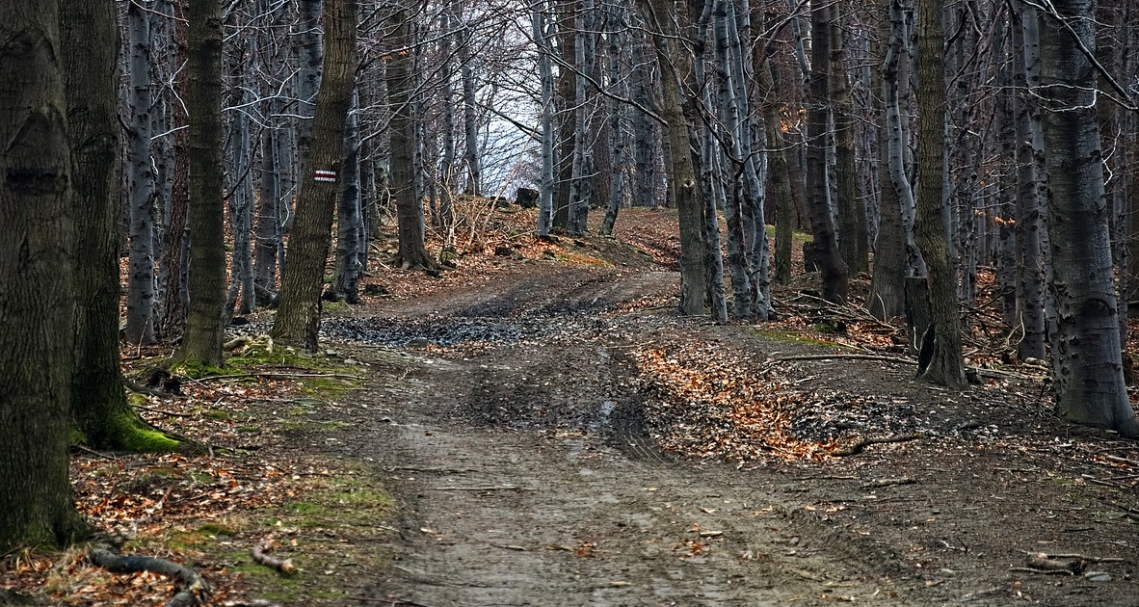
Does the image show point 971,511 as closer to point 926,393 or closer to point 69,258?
point 926,393

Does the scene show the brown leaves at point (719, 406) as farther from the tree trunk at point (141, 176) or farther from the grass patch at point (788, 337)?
the tree trunk at point (141, 176)

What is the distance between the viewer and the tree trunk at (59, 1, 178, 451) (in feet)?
23.9

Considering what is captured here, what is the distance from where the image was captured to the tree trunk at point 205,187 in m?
10.2

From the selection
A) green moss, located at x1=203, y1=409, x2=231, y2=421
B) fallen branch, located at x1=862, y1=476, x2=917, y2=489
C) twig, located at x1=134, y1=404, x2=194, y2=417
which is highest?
twig, located at x1=134, y1=404, x2=194, y2=417

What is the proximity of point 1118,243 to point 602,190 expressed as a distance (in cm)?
3284

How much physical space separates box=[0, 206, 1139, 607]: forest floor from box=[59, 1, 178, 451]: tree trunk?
410mm

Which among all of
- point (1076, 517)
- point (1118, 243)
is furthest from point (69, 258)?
point (1118, 243)

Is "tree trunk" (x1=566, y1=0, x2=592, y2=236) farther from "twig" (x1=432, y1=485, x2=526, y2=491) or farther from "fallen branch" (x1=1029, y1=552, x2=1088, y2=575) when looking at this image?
"fallen branch" (x1=1029, y1=552, x2=1088, y2=575)

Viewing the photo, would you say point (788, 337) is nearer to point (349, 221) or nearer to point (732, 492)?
point (732, 492)

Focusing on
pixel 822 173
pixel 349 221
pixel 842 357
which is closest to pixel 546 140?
pixel 349 221

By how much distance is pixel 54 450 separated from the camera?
4809 mm

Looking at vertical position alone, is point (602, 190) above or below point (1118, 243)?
above

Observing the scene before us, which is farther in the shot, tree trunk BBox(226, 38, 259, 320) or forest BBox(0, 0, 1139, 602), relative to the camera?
tree trunk BBox(226, 38, 259, 320)

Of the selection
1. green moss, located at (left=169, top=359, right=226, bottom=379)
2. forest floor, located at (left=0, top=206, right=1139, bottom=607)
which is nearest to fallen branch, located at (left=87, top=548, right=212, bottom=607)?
forest floor, located at (left=0, top=206, right=1139, bottom=607)
